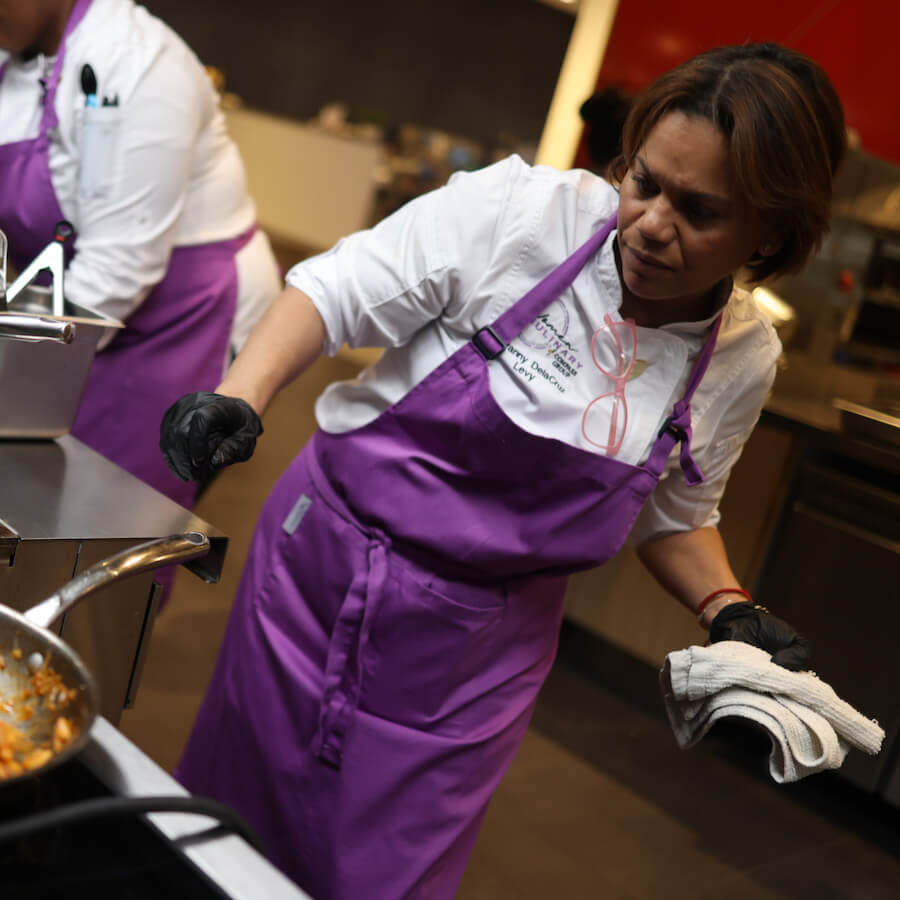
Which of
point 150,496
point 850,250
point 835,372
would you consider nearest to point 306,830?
point 150,496

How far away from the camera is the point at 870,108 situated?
3.38 metres

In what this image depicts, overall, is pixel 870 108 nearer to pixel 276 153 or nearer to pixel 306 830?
pixel 306 830

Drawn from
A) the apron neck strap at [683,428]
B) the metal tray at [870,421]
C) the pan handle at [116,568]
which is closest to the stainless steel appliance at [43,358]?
the pan handle at [116,568]

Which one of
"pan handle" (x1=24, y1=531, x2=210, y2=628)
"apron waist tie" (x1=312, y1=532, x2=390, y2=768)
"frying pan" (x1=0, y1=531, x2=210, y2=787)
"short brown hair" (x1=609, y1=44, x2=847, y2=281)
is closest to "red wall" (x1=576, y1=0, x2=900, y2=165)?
"short brown hair" (x1=609, y1=44, x2=847, y2=281)

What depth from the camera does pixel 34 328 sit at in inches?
40.2

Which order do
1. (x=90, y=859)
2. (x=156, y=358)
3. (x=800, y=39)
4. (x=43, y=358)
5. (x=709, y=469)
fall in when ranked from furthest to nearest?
(x=800, y=39), (x=156, y=358), (x=709, y=469), (x=43, y=358), (x=90, y=859)

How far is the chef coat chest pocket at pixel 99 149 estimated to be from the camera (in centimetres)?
153

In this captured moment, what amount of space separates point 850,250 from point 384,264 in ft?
8.65

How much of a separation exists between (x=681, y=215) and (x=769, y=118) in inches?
4.7

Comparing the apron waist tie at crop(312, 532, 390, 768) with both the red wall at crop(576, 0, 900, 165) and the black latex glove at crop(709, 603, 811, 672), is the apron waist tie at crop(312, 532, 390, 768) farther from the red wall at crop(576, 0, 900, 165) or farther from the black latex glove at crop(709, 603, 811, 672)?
the red wall at crop(576, 0, 900, 165)

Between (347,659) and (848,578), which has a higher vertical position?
(347,659)

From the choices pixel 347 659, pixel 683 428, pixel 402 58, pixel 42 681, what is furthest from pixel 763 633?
pixel 402 58

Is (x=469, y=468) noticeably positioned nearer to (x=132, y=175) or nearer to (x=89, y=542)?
(x=89, y=542)

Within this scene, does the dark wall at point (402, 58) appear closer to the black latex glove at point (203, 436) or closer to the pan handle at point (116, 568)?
the black latex glove at point (203, 436)
